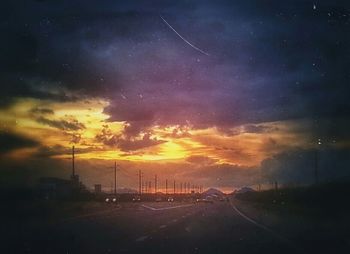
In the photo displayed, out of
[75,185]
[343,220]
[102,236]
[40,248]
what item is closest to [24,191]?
[75,185]

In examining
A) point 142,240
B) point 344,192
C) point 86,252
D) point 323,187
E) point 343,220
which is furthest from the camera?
point 323,187

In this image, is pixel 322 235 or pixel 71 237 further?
pixel 322 235

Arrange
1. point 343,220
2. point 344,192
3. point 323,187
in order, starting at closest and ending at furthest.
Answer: point 343,220 → point 344,192 → point 323,187

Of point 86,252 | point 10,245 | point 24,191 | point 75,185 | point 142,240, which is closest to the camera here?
point 86,252

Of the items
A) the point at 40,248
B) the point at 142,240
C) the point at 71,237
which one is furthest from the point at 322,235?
the point at 40,248

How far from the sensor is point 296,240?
82.6ft

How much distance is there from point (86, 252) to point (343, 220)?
901 inches

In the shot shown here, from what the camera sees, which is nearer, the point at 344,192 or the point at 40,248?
the point at 40,248

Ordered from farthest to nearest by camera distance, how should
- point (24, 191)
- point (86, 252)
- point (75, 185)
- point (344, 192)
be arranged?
point (75, 185) < point (24, 191) < point (344, 192) < point (86, 252)

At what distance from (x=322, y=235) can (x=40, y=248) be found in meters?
13.0

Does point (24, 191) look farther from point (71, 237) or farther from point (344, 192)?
point (71, 237)

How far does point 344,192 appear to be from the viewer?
6719 cm

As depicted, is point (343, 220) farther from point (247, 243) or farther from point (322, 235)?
point (247, 243)

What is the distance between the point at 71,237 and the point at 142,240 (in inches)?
136
